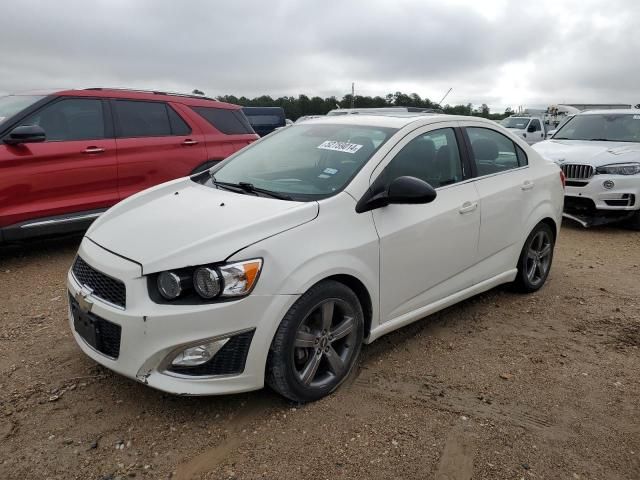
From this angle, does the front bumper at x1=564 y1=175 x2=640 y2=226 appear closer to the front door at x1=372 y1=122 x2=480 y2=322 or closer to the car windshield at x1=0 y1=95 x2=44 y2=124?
the front door at x1=372 y1=122 x2=480 y2=322

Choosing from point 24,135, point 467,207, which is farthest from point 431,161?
point 24,135

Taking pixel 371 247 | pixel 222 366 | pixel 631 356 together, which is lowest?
pixel 631 356

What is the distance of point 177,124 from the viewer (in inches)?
259

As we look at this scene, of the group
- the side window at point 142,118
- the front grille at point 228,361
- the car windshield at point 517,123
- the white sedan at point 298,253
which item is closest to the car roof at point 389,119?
the white sedan at point 298,253

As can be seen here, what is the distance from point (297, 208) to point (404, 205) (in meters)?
0.76

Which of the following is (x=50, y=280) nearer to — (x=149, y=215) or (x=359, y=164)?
(x=149, y=215)

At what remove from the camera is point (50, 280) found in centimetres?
504

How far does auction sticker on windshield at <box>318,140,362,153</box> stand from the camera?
3.55 meters

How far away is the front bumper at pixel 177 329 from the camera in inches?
101

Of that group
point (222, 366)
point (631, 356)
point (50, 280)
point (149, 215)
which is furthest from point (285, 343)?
point (50, 280)

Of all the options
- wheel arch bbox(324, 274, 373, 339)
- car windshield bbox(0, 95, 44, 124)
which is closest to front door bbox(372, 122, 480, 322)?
wheel arch bbox(324, 274, 373, 339)

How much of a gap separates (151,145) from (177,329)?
4147 mm

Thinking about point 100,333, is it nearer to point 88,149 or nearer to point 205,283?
point 205,283

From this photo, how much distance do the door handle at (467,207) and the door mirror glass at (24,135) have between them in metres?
4.04
